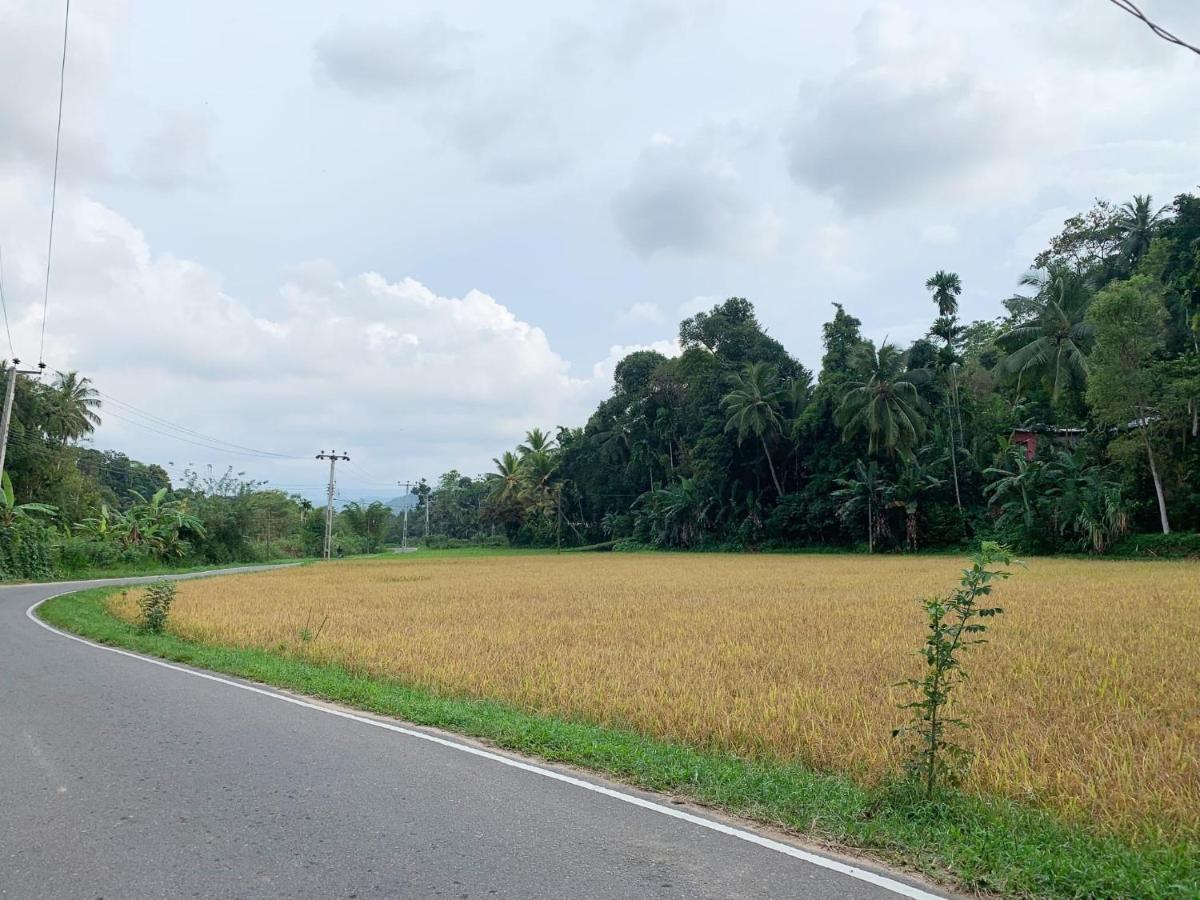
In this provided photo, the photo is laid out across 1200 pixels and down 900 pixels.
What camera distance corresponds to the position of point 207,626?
47.2 feet

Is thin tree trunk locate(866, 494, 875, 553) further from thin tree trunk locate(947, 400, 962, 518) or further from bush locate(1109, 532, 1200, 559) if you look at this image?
bush locate(1109, 532, 1200, 559)

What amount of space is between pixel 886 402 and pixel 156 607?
129ft

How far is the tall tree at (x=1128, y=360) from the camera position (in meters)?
32.4

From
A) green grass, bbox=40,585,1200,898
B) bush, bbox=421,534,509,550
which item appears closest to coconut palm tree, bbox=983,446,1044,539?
green grass, bbox=40,585,1200,898

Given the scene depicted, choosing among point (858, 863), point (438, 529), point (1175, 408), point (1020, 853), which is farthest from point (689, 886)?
point (438, 529)

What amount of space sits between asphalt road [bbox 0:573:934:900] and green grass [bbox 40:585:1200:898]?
1.05 ft

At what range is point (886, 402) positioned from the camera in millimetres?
44938

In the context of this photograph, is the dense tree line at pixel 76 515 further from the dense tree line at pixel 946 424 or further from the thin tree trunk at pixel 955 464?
the thin tree trunk at pixel 955 464

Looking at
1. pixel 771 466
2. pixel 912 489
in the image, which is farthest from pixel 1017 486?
pixel 771 466

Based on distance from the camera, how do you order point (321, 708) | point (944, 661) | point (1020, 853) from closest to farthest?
point (1020, 853)
point (944, 661)
point (321, 708)

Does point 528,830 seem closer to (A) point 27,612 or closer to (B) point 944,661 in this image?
(B) point 944,661

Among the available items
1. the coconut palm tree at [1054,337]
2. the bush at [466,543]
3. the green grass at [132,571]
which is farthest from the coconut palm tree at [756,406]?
the bush at [466,543]

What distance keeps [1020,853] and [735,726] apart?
282cm

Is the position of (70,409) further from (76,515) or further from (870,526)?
(870,526)
